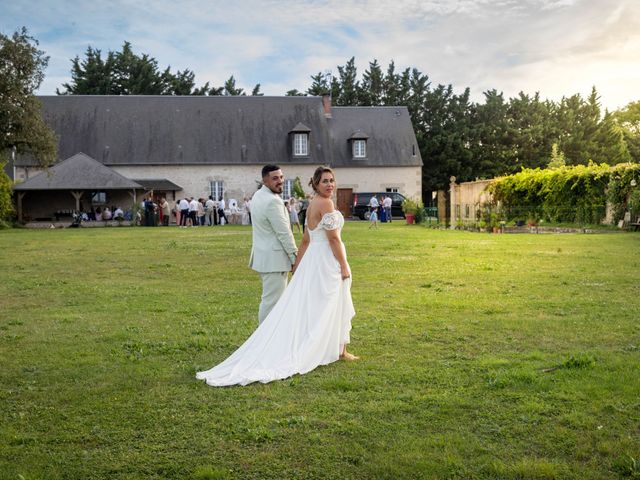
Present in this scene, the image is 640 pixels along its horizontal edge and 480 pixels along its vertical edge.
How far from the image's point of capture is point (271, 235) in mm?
6230

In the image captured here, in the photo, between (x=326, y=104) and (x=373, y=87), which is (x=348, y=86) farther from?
(x=326, y=104)

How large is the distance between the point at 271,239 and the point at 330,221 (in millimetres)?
585

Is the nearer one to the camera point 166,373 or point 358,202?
point 166,373

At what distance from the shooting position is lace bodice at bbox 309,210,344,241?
6027 mm

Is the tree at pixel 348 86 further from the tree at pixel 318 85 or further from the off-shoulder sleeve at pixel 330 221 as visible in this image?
the off-shoulder sleeve at pixel 330 221

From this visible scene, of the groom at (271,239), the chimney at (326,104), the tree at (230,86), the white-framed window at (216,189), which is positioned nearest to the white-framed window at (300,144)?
the chimney at (326,104)

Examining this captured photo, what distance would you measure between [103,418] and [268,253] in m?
2.22

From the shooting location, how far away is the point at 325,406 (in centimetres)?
469

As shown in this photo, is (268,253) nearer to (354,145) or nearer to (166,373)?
(166,373)

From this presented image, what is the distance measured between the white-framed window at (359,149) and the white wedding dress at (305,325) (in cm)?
3985

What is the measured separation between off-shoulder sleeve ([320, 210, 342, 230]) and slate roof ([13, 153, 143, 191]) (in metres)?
32.3

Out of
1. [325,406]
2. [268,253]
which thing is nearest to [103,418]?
[325,406]

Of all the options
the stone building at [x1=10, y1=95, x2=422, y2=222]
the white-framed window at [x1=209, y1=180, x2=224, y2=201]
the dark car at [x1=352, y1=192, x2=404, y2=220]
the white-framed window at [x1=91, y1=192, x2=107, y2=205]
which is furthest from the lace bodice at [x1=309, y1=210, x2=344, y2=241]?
the white-framed window at [x1=209, y1=180, x2=224, y2=201]

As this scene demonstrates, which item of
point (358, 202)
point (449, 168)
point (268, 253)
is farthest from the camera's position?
point (449, 168)
